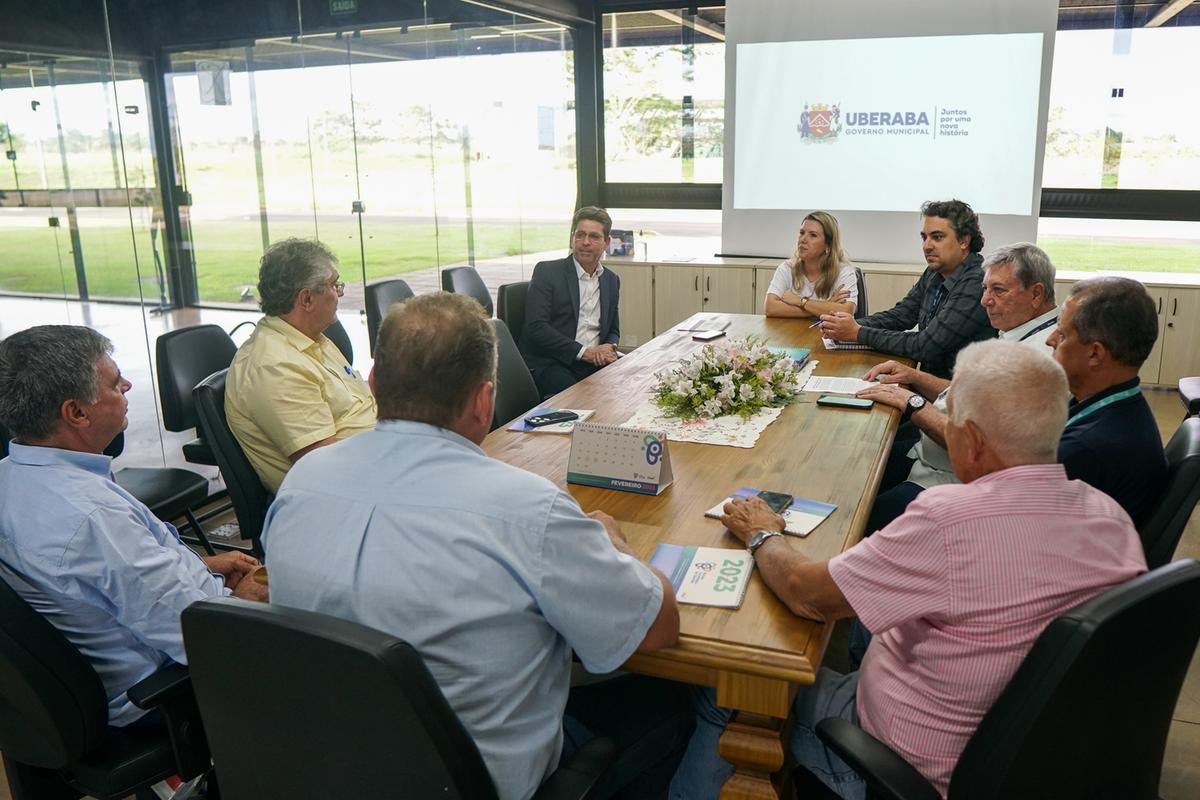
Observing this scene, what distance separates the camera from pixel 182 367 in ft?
12.2

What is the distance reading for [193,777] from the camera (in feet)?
6.26

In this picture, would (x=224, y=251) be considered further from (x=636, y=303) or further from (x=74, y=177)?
(x=636, y=303)

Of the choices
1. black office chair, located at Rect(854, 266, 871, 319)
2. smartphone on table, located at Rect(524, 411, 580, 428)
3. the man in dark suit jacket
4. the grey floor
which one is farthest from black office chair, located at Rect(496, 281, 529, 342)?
black office chair, located at Rect(854, 266, 871, 319)

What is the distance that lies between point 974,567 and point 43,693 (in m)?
1.65

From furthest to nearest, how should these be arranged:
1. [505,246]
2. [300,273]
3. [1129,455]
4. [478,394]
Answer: [505,246], [300,273], [1129,455], [478,394]

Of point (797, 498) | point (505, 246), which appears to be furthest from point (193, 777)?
point (505, 246)

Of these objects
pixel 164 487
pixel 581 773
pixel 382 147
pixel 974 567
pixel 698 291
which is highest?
pixel 382 147

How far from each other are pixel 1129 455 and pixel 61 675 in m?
2.34

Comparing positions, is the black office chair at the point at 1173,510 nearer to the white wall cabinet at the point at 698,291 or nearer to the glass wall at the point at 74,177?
the glass wall at the point at 74,177

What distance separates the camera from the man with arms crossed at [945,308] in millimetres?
4086

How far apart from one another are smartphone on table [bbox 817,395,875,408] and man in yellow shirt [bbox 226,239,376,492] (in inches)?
63.9

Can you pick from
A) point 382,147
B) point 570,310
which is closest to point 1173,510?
point 570,310

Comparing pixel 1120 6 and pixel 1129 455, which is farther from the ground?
pixel 1120 6

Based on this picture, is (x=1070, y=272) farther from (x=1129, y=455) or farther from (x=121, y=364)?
(x=121, y=364)
